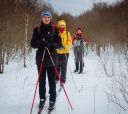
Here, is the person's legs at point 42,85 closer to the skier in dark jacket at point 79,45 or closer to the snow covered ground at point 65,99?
the snow covered ground at point 65,99

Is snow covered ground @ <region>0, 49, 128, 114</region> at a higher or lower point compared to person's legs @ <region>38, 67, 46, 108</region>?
lower

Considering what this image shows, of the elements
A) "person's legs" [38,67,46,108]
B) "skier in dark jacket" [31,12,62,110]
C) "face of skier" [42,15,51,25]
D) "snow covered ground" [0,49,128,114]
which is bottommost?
"snow covered ground" [0,49,128,114]

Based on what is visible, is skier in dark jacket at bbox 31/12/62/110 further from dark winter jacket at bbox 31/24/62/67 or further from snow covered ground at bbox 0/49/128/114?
snow covered ground at bbox 0/49/128/114

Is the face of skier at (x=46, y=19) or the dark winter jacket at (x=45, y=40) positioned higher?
the face of skier at (x=46, y=19)

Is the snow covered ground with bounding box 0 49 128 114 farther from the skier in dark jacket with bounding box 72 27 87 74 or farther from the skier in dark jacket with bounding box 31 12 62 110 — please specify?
the skier in dark jacket with bounding box 72 27 87 74

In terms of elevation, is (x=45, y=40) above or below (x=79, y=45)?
above

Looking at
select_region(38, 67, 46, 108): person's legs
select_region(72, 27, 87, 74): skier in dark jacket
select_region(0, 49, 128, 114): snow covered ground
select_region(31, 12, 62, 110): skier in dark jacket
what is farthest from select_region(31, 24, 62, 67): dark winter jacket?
select_region(72, 27, 87, 74): skier in dark jacket

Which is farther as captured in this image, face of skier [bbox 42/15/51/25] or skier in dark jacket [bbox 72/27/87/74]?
skier in dark jacket [bbox 72/27/87/74]

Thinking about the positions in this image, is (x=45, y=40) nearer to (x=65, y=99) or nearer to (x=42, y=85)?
(x=42, y=85)

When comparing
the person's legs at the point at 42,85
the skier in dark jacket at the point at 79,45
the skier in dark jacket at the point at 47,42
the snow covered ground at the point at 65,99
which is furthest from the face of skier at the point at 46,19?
the skier in dark jacket at the point at 79,45

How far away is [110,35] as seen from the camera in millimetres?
24094

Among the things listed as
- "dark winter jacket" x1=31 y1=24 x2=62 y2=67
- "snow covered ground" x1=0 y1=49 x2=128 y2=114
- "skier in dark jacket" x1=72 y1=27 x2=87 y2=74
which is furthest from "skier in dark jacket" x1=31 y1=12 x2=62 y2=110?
"skier in dark jacket" x1=72 y1=27 x2=87 y2=74

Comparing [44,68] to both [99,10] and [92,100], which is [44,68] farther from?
[99,10]

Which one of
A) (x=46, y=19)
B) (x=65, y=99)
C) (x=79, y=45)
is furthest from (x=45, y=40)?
(x=79, y=45)
